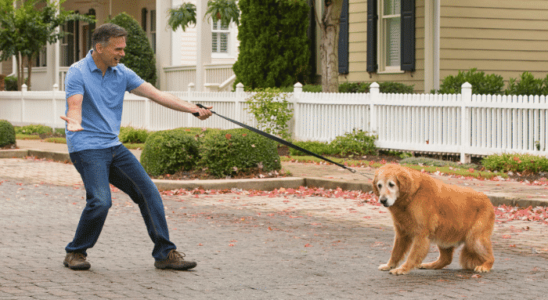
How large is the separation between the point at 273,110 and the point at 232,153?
5.24 m

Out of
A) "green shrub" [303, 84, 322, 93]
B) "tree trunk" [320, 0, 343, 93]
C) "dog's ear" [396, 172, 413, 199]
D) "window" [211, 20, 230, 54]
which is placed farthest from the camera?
"window" [211, 20, 230, 54]

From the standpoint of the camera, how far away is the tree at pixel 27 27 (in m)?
27.0

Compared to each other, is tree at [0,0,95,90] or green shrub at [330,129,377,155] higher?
tree at [0,0,95,90]

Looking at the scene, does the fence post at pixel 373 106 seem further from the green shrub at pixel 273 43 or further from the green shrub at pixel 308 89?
the green shrub at pixel 273 43

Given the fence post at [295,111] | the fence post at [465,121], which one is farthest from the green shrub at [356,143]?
the fence post at [465,121]

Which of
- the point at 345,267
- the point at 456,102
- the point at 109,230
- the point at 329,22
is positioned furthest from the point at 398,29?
the point at 345,267

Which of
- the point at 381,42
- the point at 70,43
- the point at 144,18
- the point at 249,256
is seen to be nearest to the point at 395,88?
the point at 381,42

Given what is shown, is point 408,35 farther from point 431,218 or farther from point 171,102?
point 431,218

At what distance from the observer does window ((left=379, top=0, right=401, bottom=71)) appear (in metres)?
18.0

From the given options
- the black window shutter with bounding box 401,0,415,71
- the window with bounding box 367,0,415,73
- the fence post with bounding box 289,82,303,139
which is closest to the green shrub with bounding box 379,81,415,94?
the black window shutter with bounding box 401,0,415,71

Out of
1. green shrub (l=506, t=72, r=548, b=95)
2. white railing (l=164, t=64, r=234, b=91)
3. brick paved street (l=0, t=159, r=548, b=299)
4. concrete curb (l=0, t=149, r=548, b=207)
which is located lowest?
brick paved street (l=0, t=159, r=548, b=299)

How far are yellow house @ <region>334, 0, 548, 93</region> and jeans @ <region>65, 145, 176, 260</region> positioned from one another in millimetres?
11841

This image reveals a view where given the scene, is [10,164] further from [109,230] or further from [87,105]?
[87,105]

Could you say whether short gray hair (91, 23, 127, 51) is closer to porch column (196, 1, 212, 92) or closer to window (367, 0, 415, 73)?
window (367, 0, 415, 73)
